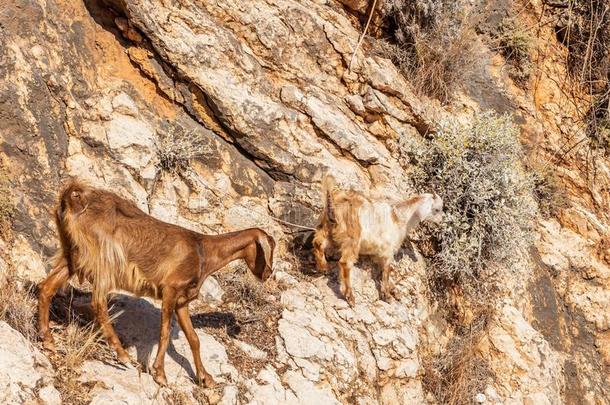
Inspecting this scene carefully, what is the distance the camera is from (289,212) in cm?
787

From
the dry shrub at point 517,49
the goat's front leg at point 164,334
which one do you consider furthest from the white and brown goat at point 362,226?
the dry shrub at point 517,49

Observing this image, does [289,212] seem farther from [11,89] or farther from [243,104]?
[11,89]

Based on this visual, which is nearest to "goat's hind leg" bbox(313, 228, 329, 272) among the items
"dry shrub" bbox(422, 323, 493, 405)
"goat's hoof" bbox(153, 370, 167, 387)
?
"dry shrub" bbox(422, 323, 493, 405)

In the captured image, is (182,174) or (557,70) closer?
(182,174)

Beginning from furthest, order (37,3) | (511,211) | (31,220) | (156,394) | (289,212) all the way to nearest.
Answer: (511,211)
(289,212)
(37,3)
(31,220)
(156,394)

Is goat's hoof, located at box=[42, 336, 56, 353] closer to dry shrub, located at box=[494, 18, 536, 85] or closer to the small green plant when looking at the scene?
the small green plant

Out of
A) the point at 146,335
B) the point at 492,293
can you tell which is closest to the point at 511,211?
the point at 492,293

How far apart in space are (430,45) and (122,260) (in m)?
5.97

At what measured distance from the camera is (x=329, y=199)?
7.22 meters

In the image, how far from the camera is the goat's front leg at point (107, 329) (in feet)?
17.9

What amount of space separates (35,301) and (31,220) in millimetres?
910

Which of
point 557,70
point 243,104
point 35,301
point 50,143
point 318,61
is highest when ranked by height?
point 557,70

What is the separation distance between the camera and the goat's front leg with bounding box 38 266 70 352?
5.35 metres

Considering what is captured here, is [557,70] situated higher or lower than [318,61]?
higher
